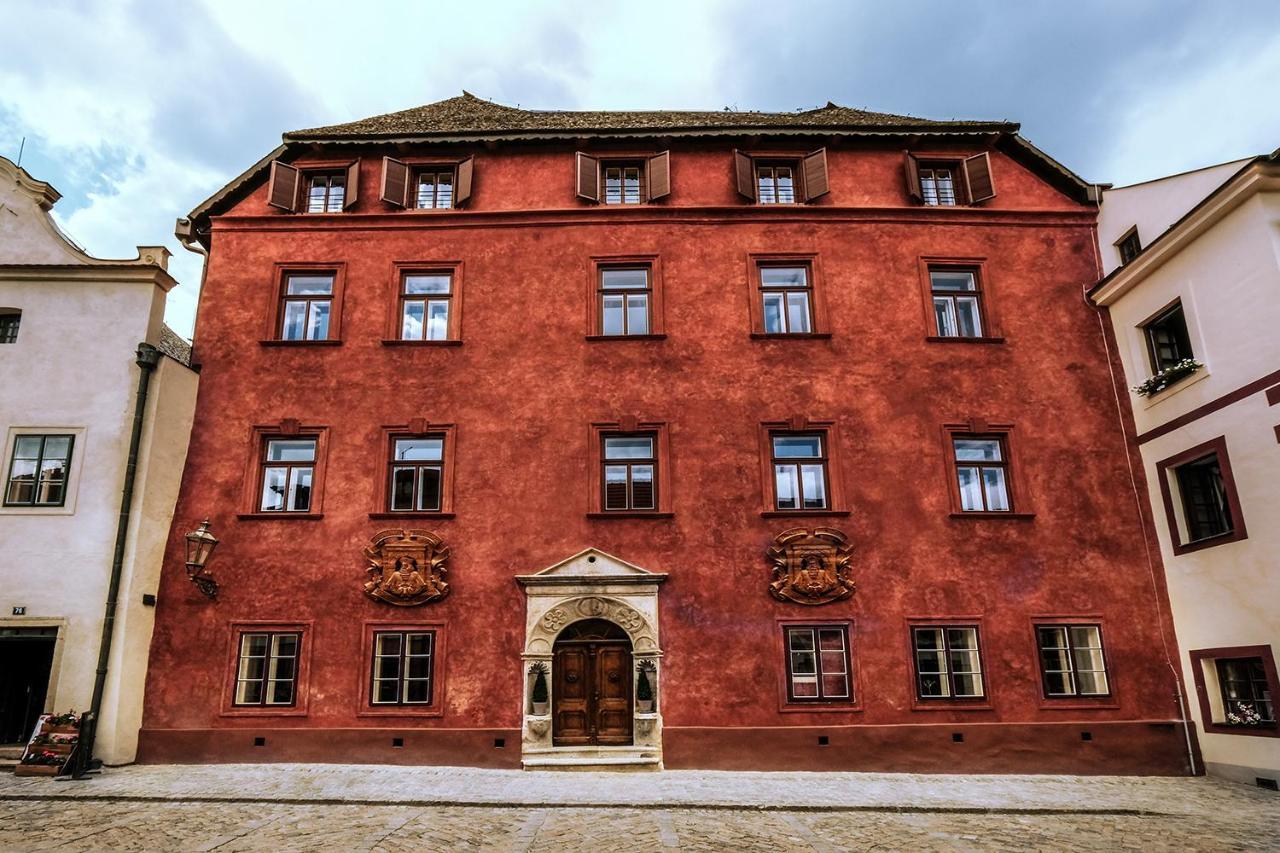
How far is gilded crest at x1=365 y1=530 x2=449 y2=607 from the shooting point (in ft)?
51.5

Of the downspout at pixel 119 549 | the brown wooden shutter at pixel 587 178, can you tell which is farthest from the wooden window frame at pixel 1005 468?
the downspout at pixel 119 549

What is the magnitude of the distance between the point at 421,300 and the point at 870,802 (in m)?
12.5

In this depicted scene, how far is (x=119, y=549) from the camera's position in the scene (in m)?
15.3

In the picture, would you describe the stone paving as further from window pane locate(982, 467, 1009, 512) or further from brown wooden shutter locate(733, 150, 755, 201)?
brown wooden shutter locate(733, 150, 755, 201)

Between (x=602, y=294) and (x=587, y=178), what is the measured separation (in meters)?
2.64

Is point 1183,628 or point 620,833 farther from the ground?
point 1183,628

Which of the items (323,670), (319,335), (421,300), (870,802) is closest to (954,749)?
(870,802)

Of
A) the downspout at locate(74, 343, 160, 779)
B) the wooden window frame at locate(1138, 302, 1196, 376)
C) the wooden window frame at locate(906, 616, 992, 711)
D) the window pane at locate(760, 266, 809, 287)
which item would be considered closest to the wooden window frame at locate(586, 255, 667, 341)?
the window pane at locate(760, 266, 809, 287)

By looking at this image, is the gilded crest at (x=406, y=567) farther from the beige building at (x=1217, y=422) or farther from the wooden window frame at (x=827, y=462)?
the beige building at (x=1217, y=422)

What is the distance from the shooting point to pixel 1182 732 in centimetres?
1505

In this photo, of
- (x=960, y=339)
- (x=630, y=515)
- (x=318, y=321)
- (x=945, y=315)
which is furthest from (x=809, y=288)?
(x=318, y=321)

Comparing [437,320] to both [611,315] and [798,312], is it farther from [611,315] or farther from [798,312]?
[798,312]

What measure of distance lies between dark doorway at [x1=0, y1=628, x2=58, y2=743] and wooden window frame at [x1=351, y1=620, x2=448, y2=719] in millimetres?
5578

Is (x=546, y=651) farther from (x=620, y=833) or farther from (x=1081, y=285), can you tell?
(x=1081, y=285)
